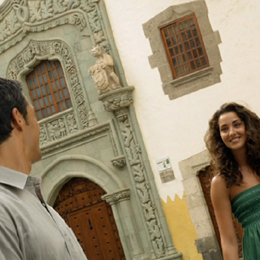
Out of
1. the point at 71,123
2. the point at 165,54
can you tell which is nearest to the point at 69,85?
the point at 71,123

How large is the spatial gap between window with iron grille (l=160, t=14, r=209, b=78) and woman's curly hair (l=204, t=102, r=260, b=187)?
11397mm

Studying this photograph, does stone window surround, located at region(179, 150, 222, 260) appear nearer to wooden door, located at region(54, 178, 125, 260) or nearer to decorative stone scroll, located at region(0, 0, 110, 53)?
wooden door, located at region(54, 178, 125, 260)

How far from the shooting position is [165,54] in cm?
1664

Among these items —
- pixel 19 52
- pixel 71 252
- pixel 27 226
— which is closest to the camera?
pixel 27 226

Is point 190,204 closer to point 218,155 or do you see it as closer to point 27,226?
point 218,155

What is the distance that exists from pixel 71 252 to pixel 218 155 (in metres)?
2.54

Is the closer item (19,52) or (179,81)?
(179,81)

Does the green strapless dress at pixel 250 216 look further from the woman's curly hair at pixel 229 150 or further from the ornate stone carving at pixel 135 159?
the ornate stone carving at pixel 135 159

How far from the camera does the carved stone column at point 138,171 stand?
53.8 feet

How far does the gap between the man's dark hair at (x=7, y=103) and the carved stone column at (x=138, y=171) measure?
45.4 feet

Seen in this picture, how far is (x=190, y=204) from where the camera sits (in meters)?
16.2

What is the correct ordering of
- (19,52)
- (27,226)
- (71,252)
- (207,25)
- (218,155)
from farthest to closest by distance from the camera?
(19,52) → (207,25) → (218,155) → (71,252) → (27,226)

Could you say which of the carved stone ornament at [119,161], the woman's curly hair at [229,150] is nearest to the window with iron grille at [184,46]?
the carved stone ornament at [119,161]

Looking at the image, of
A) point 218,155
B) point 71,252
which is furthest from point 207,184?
point 71,252
